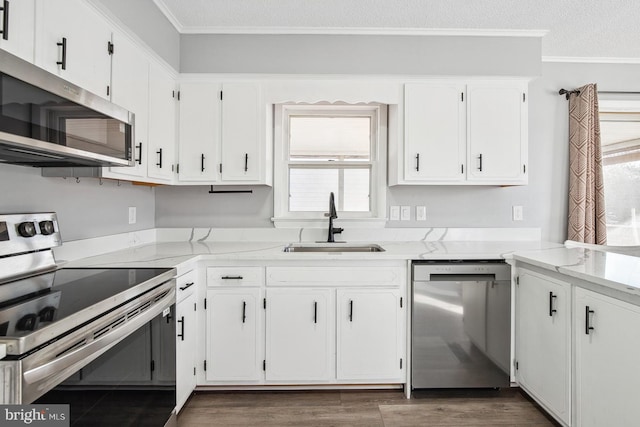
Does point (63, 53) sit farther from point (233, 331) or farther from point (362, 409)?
point (362, 409)

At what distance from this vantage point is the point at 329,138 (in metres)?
2.92

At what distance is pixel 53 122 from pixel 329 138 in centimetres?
204

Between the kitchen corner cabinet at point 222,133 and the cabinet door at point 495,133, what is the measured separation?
5.07 ft

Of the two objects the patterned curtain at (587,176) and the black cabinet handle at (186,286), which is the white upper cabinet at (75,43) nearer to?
the black cabinet handle at (186,286)

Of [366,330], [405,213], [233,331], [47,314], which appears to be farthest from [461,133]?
[47,314]

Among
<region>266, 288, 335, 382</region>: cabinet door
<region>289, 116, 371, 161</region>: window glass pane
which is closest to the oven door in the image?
<region>266, 288, 335, 382</region>: cabinet door

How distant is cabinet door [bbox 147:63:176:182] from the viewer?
86.6 inches

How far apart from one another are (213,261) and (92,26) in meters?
1.35

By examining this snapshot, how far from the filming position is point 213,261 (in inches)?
84.4

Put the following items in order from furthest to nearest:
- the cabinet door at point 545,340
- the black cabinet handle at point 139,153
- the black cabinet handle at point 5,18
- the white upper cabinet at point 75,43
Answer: the black cabinet handle at point 139,153 < the cabinet door at point 545,340 < the white upper cabinet at point 75,43 < the black cabinet handle at point 5,18

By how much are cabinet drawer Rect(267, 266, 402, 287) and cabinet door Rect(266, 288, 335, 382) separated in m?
0.06

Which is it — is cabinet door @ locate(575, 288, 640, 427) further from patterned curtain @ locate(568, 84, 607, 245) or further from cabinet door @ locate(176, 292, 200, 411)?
cabinet door @ locate(176, 292, 200, 411)

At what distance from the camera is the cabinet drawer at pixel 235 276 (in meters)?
2.15

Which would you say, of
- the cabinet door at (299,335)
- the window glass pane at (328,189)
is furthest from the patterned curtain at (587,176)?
the cabinet door at (299,335)
